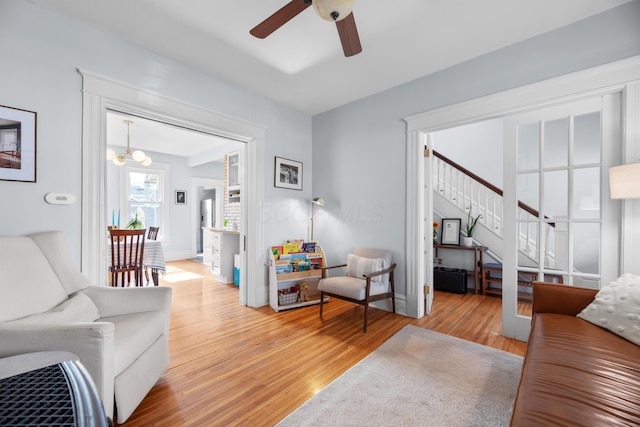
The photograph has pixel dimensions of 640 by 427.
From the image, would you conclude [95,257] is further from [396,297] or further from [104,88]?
[396,297]

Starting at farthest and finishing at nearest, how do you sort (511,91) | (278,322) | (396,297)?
(396,297) < (278,322) < (511,91)

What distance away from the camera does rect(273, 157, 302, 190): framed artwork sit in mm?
3693

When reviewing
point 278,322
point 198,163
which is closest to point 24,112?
point 278,322

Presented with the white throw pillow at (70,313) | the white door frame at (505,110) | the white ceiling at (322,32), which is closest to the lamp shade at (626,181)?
the white door frame at (505,110)

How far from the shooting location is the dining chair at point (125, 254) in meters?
3.48

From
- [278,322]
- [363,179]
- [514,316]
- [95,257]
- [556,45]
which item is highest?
[556,45]

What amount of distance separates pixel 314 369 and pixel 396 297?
1.55 m

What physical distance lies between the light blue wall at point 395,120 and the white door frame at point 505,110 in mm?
80

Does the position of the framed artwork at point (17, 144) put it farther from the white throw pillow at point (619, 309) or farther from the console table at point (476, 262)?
the console table at point (476, 262)

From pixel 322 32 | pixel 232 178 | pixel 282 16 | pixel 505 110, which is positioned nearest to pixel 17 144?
pixel 282 16

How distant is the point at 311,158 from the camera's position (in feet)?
13.8

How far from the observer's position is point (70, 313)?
5.12 feet

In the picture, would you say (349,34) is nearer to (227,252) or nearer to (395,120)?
(395,120)

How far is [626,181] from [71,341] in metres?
3.29
